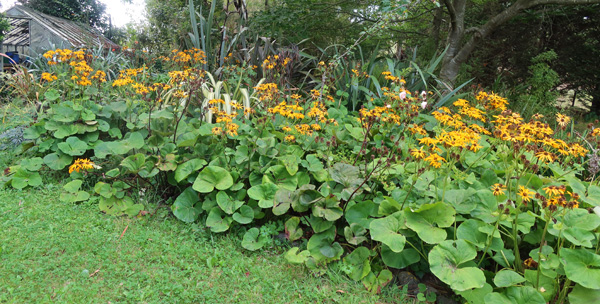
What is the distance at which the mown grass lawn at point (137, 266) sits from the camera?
1.82 m

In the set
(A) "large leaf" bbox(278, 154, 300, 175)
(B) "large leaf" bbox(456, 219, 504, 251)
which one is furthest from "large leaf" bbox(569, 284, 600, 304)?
(A) "large leaf" bbox(278, 154, 300, 175)

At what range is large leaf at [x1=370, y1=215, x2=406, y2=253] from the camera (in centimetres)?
182

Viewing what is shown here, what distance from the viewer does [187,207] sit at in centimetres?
244

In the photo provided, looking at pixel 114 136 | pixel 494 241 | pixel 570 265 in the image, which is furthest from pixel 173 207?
pixel 570 265

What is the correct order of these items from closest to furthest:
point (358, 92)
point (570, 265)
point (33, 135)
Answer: point (570, 265), point (33, 135), point (358, 92)

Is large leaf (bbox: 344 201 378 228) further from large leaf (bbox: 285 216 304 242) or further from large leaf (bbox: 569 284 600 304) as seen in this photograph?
large leaf (bbox: 569 284 600 304)

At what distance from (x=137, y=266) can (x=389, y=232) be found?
1.39 metres

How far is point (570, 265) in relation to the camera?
5.21 feet

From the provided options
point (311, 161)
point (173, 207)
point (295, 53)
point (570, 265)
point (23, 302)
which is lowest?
point (23, 302)

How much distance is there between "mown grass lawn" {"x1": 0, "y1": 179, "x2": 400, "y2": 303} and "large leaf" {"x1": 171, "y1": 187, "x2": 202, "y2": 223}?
7 centimetres

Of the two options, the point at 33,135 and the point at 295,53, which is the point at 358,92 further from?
the point at 33,135

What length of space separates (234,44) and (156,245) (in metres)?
3.13

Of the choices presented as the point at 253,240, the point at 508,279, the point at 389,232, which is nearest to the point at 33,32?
the point at 253,240

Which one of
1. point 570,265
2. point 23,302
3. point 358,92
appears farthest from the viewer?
point 358,92
